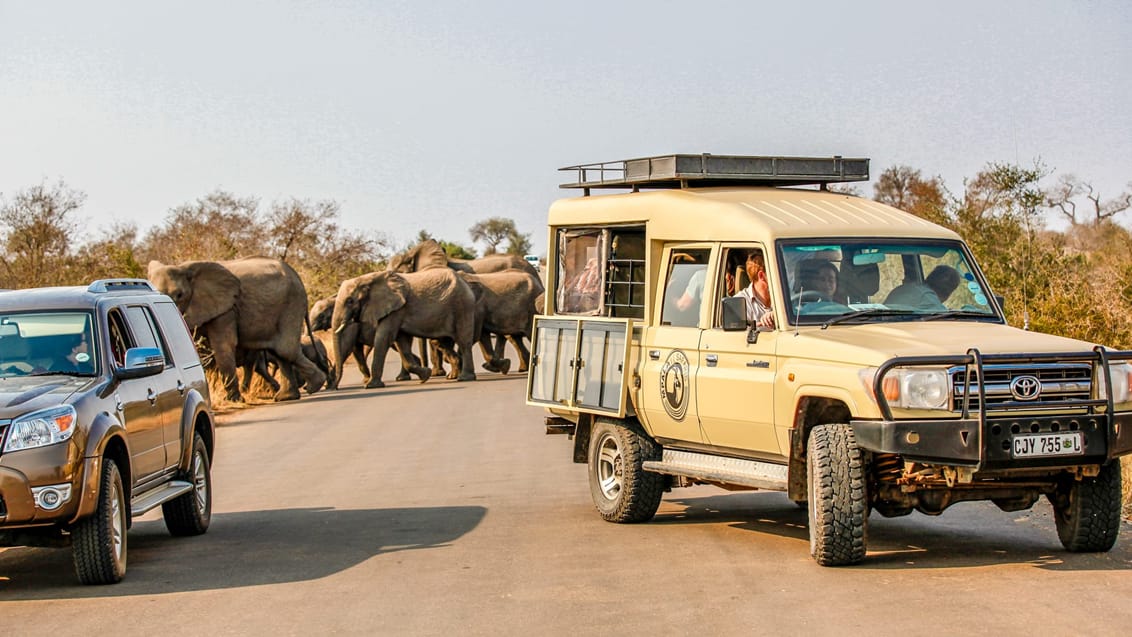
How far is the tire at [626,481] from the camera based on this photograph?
12242 mm

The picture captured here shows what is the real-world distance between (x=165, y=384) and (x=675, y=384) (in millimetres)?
3897

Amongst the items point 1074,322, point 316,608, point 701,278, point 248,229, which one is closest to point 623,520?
point 701,278

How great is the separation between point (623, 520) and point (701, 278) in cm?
205

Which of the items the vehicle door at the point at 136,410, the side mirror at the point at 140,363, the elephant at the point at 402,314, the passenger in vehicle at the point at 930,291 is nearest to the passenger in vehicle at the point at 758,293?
the passenger in vehicle at the point at 930,291

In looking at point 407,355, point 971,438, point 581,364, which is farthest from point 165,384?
point 407,355

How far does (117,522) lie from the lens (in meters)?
10.2

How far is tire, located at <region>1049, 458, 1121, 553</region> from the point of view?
10047mm

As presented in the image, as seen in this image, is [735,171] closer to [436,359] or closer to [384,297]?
[384,297]

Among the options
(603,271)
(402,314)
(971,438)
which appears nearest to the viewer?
(971,438)

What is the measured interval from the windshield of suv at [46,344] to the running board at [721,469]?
14.0 feet

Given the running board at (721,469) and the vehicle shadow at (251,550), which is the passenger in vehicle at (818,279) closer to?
the running board at (721,469)

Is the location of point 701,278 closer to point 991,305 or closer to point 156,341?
point 991,305

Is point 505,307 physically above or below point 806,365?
above

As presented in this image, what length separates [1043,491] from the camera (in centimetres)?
1016
